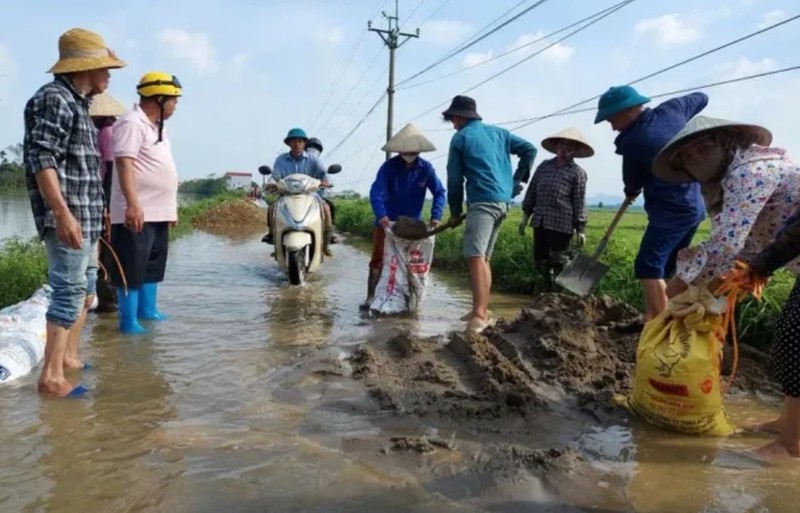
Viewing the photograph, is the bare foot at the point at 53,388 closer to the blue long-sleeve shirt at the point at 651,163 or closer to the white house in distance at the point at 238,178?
the blue long-sleeve shirt at the point at 651,163

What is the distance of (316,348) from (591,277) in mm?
2493

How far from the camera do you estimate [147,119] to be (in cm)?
464

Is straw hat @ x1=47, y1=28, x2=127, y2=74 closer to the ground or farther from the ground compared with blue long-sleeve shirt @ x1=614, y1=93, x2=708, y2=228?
farther from the ground

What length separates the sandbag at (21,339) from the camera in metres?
3.66

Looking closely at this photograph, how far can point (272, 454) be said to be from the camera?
2.64 m

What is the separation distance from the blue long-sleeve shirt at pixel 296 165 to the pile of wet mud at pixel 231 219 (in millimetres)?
13791

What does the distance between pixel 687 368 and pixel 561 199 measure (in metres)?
3.98

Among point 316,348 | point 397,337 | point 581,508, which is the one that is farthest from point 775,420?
point 316,348

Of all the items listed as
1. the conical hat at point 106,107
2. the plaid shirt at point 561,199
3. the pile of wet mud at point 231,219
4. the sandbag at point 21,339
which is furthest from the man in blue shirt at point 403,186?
the pile of wet mud at point 231,219

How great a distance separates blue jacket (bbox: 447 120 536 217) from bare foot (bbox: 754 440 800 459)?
307 centimetres

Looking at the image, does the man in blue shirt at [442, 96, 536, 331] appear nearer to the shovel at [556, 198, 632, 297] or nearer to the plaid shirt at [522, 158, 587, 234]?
the shovel at [556, 198, 632, 297]

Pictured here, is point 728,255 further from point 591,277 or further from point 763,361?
point 591,277

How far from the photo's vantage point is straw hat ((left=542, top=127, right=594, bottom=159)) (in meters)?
6.62

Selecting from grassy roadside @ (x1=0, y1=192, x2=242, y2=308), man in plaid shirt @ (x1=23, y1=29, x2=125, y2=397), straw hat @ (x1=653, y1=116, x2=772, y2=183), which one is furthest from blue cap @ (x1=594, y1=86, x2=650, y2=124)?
grassy roadside @ (x1=0, y1=192, x2=242, y2=308)
